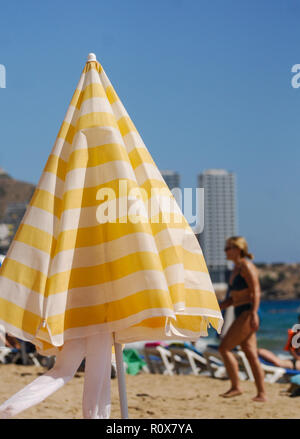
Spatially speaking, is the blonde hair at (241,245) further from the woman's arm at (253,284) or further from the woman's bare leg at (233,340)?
the woman's bare leg at (233,340)

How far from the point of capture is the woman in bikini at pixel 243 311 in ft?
20.4

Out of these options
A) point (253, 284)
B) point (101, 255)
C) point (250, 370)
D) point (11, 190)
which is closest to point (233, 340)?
point (253, 284)

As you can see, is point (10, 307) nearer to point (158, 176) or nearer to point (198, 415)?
point (158, 176)

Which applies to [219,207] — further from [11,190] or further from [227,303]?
[227,303]

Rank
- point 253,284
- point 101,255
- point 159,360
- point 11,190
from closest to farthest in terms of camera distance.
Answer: point 101,255 < point 253,284 < point 159,360 < point 11,190

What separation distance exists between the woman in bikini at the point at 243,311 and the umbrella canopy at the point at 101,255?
349cm

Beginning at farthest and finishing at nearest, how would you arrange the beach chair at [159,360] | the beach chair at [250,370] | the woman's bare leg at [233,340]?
the beach chair at [159,360]
the beach chair at [250,370]
the woman's bare leg at [233,340]

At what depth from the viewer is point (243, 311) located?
6359mm

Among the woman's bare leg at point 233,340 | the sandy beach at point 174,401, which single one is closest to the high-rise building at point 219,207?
the sandy beach at point 174,401

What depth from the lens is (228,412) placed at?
18.7ft

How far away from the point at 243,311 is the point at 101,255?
393 cm

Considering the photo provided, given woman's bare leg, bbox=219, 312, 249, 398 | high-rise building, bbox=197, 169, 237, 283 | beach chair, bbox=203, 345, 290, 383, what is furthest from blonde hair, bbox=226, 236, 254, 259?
high-rise building, bbox=197, 169, 237, 283

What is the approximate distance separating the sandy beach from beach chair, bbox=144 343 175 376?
2.57ft

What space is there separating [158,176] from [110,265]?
1.66 ft
